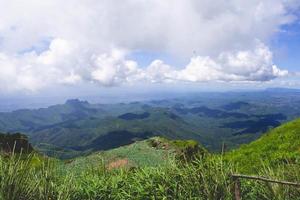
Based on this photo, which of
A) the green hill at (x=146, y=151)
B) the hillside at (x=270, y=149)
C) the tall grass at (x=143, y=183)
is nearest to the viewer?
the tall grass at (x=143, y=183)

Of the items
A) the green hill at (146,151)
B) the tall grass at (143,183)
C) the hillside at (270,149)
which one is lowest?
the green hill at (146,151)

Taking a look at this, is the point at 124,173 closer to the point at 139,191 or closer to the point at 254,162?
the point at 139,191

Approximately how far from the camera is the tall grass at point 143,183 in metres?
11.5

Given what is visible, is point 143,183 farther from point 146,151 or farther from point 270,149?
point 146,151

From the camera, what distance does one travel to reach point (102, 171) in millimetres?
16141

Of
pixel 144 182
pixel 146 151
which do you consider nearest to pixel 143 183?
pixel 144 182

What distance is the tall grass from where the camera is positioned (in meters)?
11.5

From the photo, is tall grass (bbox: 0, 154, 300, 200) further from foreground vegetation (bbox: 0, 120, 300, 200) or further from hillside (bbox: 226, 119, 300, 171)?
hillside (bbox: 226, 119, 300, 171)

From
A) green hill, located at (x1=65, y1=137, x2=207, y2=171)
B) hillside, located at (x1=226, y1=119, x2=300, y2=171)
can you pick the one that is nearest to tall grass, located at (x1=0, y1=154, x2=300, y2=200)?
hillside, located at (x1=226, y1=119, x2=300, y2=171)

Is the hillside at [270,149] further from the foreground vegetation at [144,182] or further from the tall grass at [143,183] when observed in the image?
the tall grass at [143,183]

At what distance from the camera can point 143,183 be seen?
14.0 meters

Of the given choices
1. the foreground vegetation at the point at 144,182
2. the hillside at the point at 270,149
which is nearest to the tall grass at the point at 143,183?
the foreground vegetation at the point at 144,182

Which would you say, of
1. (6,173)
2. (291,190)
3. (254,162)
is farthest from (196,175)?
(254,162)

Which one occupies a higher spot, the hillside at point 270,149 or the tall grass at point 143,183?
the tall grass at point 143,183
